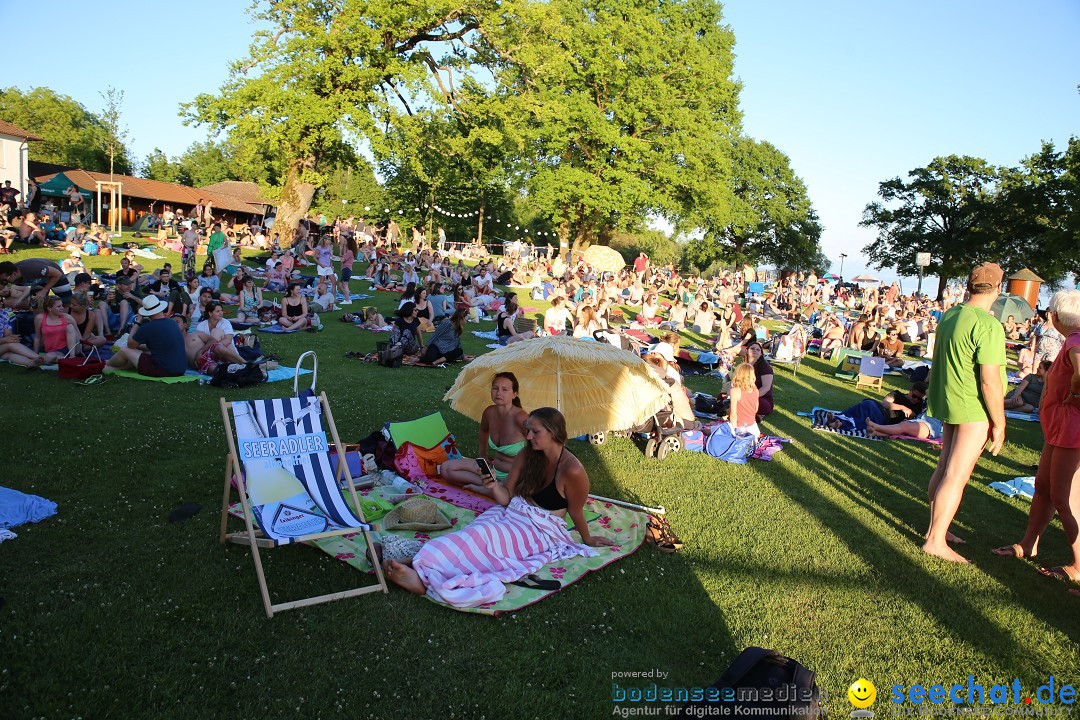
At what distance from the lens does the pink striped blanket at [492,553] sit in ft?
12.7

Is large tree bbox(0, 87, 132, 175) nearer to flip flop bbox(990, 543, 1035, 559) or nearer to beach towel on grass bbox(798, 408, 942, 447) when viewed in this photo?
beach towel on grass bbox(798, 408, 942, 447)

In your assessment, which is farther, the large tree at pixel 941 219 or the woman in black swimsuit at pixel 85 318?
the large tree at pixel 941 219

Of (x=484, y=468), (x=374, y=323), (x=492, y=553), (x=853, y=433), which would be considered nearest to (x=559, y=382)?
(x=484, y=468)

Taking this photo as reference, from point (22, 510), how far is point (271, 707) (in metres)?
2.70

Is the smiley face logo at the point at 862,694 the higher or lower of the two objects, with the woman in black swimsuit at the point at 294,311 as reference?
lower

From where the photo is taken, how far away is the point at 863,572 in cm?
468

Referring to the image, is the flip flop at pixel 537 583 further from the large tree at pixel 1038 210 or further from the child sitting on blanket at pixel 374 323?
the large tree at pixel 1038 210

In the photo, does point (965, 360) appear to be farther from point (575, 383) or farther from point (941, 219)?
point (941, 219)

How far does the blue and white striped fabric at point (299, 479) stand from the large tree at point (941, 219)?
4765 centimetres

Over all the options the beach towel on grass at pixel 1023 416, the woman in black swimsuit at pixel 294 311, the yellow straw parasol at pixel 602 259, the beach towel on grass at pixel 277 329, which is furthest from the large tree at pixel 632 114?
the beach towel on grass at pixel 1023 416

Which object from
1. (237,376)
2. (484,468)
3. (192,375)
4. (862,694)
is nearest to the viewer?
(862,694)

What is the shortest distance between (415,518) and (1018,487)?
5.94 meters

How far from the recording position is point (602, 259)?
33.8 meters

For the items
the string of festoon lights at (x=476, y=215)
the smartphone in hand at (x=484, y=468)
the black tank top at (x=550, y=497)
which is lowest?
the smartphone in hand at (x=484, y=468)
